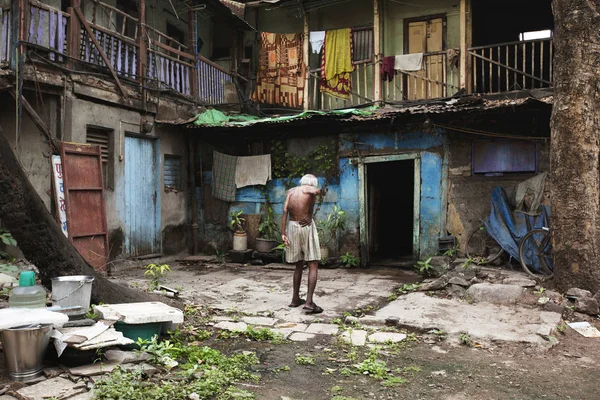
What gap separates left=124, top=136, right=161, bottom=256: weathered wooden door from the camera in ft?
33.8

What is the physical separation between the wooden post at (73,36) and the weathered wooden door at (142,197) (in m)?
2.06

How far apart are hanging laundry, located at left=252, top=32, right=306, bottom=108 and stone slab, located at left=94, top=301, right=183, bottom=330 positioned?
336 inches

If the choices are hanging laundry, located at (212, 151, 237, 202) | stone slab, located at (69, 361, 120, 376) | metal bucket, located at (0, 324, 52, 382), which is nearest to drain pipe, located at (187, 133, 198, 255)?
hanging laundry, located at (212, 151, 237, 202)

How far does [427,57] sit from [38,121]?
828cm

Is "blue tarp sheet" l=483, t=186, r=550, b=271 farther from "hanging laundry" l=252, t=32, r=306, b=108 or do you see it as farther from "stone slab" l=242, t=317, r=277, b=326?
"hanging laundry" l=252, t=32, r=306, b=108

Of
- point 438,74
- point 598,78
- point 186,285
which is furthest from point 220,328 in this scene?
point 438,74

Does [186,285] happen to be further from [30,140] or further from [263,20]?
[263,20]

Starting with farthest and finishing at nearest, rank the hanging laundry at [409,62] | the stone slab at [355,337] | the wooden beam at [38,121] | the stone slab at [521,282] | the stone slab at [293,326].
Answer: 1. the hanging laundry at [409,62]
2. the wooden beam at [38,121]
3. the stone slab at [521,282]
4. the stone slab at [293,326]
5. the stone slab at [355,337]

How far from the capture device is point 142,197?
10711mm

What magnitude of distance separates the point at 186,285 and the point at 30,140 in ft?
12.5

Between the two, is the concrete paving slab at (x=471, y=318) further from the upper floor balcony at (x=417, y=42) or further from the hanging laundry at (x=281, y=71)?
the hanging laundry at (x=281, y=71)

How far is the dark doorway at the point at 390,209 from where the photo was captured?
1155 centimetres

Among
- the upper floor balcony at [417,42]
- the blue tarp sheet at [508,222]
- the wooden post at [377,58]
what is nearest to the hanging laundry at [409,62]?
the upper floor balcony at [417,42]

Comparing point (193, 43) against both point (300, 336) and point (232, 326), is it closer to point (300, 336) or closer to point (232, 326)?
point (232, 326)
